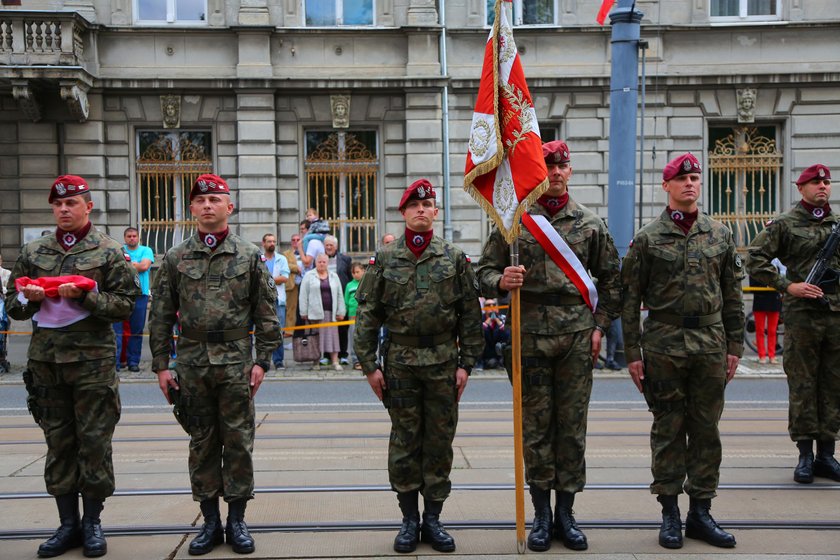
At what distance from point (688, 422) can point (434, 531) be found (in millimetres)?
1607

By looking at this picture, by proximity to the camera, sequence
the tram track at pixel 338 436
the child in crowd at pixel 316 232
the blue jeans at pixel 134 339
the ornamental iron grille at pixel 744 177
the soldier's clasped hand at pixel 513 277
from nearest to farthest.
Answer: the soldier's clasped hand at pixel 513 277 → the tram track at pixel 338 436 → the blue jeans at pixel 134 339 → the child in crowd at pixel 316 232 → the ornamental iron grille at pixel 744 177

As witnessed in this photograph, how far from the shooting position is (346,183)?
21219mm

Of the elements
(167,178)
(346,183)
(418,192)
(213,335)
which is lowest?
(213,335)

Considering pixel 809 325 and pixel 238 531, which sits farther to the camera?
pixel 809 325

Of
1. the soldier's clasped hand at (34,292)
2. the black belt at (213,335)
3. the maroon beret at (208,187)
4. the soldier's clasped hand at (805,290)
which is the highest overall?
the maroon beret at (208,187)

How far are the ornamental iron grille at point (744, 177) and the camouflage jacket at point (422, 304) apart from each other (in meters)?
16.4

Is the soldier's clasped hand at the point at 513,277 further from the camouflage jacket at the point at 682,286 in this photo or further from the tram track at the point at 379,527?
the tram track at the point at 379,527

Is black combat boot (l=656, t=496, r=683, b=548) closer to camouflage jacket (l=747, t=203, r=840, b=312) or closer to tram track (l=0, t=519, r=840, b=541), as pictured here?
tram track (l=0, t=519, r=840, b=541)

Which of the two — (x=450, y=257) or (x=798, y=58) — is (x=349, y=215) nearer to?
(x=798, y=58)

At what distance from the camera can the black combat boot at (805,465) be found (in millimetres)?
7297

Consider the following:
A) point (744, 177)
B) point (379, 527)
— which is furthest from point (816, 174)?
point (744, 177)

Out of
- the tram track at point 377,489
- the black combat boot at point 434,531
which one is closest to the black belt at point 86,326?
the tram track at point 377,489

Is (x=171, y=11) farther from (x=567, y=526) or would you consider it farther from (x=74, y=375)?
(x=567, y=526)

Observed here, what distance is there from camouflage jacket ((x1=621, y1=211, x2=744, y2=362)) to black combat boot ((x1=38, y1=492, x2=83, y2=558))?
131 inches
